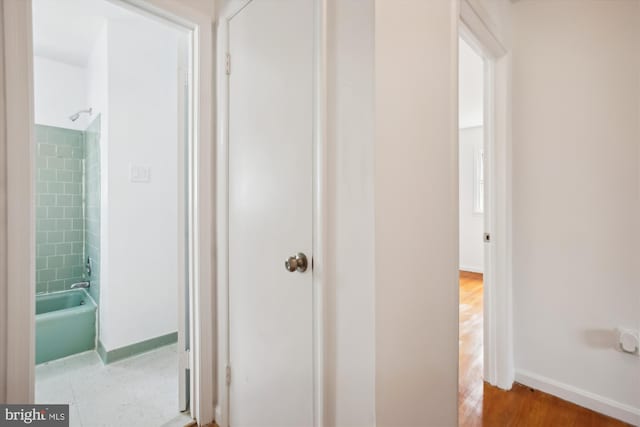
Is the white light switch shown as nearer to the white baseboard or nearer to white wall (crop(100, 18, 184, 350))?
white wall (crop(100, 18, 184, 350))

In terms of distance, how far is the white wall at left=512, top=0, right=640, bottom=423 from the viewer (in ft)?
5.14

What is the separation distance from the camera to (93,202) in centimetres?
271

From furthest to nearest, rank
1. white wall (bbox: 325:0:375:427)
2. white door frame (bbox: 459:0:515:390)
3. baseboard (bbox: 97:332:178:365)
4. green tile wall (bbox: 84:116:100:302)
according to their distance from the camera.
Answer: green tile wall (bbox: 84:116:100:302), baseboard (bbox: 97:332:178:365), white door frame (bbox: 459:0:515:390), white wall (bbox: 325:0:375:427)

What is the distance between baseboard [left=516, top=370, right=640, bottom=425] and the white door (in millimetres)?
1650

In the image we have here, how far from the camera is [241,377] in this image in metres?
1.40

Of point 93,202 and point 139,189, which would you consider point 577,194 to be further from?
point 93,202

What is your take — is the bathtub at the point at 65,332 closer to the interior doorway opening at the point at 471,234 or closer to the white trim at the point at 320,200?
the white trim at the point at 320,200

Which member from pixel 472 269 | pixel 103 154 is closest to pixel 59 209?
pixel 103 154

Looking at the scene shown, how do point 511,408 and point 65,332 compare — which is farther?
point 65,332

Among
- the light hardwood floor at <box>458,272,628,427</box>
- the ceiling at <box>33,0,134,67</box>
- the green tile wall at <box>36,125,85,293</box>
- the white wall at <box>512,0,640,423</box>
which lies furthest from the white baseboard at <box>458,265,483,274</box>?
the ceiling at <box>33,0,134,67</box>

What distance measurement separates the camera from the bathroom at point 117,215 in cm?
209

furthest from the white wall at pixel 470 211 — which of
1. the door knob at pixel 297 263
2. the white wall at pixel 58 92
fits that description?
the white wall at pixel 58 92

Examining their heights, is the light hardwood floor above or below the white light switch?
below

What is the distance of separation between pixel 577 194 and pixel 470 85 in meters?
2.15
